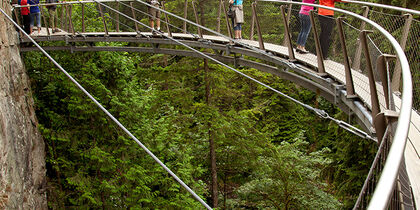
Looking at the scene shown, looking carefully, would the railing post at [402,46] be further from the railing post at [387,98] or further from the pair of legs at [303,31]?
the pair of legs at [303,31]

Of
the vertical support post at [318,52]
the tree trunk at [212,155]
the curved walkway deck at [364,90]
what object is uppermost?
the vertical support post at [318,52]

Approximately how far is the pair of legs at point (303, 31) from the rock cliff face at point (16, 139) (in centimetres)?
585

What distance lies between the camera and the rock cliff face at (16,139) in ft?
27.9

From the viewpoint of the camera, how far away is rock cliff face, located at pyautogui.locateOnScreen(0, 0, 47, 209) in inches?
334

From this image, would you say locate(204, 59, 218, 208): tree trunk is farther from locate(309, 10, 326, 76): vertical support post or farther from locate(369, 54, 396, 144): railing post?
locate(369, 54, 396, 144): railing post

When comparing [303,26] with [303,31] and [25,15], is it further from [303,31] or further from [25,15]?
[25,15]

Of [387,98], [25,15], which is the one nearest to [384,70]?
[387,98]

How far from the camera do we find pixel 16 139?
9312 mm

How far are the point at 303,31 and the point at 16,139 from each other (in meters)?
6.58

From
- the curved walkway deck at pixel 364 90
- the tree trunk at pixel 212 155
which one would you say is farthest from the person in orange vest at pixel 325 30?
the tree trunk at pixel 212 155

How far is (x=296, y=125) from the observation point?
1898cm

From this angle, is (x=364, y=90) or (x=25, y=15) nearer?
(x=364, y=90)

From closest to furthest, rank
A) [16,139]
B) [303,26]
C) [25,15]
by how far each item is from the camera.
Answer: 1. [303,26]
2. [16,139]
3. [25,15]

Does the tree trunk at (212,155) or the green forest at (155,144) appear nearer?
the green forest at (155,144)
